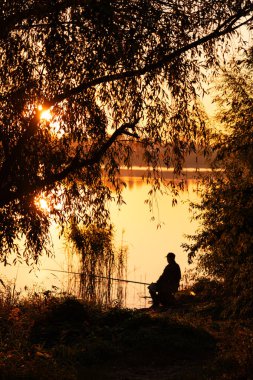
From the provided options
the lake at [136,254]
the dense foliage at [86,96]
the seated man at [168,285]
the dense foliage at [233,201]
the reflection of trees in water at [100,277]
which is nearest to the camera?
the dense foliage at [86,96]

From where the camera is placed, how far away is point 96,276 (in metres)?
22.9

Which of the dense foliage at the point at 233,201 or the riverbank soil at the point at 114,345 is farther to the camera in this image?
the dense foliage at the point at 233,201

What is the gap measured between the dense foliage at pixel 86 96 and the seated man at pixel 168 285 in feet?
29.2

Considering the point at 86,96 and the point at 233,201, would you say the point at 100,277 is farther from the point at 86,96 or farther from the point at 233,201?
the point at 86,96

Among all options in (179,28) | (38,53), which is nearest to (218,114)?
(179,28)

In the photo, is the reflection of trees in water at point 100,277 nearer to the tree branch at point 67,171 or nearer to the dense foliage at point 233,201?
the dense foliage at point 233,201

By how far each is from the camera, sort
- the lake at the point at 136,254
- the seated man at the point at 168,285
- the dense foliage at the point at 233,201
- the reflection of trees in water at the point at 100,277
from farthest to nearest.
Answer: the lake at the point at 136,254 → the reflection of trees in water at the point at 100,277 → the seated man at the point at 168,285 → the dense foliage at the point at 233,201

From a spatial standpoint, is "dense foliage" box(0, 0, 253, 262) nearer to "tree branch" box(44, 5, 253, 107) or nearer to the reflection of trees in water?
"tree branch" box(44, 5, 253, 107)

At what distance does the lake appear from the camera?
24469mm

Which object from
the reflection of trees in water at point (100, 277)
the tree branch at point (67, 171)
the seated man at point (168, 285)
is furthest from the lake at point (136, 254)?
the seated man at point (168, 285)

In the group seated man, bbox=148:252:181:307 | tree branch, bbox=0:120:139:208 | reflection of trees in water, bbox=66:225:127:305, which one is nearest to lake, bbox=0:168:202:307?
reflection of trees in water, bbox=66:225:127:305

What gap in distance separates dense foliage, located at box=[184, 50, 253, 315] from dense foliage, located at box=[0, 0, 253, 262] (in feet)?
17.8

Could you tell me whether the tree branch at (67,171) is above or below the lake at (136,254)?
above

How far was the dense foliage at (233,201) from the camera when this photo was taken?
51.3 feet
